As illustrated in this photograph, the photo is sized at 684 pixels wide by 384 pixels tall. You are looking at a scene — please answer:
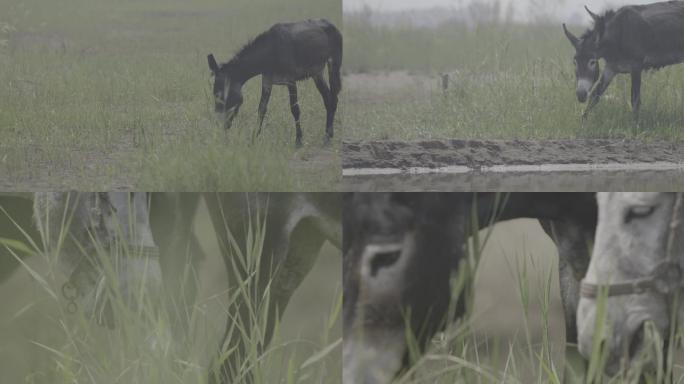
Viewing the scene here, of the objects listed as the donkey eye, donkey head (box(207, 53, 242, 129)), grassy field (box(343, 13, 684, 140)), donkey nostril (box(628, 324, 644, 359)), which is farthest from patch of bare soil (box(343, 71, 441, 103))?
donkey nostril (box(628, 324, 644, 359))

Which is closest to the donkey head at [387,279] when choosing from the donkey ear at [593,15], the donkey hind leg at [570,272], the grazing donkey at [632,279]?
the donkey hind leg at [570,272]

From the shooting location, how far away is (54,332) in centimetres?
375

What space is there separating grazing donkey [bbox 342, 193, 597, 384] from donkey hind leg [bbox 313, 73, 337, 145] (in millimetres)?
368

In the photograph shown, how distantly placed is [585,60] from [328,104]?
1009 millimetres

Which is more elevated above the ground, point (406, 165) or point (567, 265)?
point (406, 165)

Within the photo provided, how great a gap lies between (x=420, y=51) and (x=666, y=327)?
1358 mm

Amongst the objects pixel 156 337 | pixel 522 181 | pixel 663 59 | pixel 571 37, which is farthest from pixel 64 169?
pixel 663 59

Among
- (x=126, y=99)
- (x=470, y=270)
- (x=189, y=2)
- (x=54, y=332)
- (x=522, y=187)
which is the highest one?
(x=189, y=2)

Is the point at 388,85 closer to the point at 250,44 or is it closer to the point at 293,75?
the point at 293,75

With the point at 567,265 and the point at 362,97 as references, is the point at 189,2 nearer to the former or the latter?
the point at 362,97

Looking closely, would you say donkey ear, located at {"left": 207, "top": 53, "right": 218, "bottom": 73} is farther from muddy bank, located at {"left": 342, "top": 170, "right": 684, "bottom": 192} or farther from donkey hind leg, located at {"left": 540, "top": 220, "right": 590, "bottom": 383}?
donkey hind leg, located at {"left": 540, "top": 220, "right": 590, "bottom": 383}

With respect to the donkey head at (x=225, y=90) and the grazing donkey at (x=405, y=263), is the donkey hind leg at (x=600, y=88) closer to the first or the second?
the grazing donkey at (x=405, y=263)


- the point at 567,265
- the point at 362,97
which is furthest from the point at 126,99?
the point at 567,265

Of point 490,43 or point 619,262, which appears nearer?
point 619,262
